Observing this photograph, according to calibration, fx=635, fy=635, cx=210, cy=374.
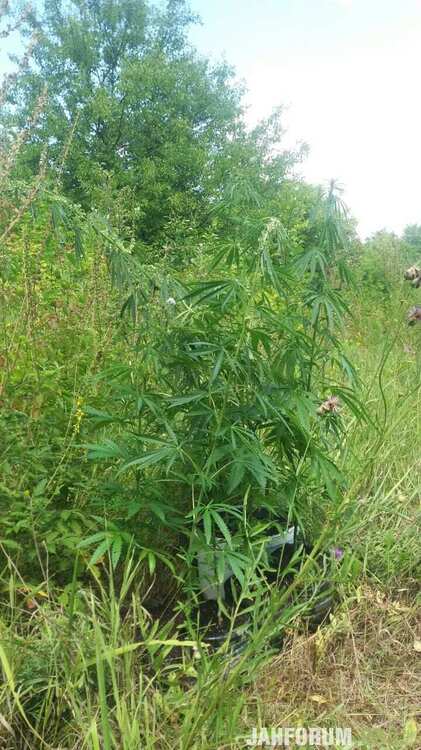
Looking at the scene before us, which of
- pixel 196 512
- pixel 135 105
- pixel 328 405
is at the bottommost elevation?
pixel 196 512

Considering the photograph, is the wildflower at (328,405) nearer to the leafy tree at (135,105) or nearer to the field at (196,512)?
the field at (196,512)

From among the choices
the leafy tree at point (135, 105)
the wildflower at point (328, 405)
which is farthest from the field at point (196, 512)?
the leafy tree at point (135, 105)

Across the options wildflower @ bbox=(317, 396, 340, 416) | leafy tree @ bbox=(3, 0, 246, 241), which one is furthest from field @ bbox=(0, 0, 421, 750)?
leafy tree @ bbox=(3, 0, 246, 241)

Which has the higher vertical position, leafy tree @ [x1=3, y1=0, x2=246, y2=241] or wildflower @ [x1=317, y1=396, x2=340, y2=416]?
leafy tree @ [x1=3, y1=0, x2=246, y2=241]

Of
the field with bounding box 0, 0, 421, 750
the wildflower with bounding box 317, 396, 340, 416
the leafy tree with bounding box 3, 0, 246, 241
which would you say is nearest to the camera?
the field with bounding box 0, 0, 421, 750

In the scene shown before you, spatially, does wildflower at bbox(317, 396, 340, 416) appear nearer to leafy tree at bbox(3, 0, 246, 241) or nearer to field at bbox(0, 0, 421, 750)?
field at bbox(0, 0, 421, 750)

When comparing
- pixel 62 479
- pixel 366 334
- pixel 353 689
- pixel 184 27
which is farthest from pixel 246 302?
pixel 184 27

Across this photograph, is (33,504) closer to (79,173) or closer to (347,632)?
(347,632)

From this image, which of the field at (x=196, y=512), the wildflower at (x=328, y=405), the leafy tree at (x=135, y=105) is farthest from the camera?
the leafy tree at (x=135, y=105)

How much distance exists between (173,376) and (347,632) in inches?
38.7

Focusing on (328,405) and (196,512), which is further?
(328,405)

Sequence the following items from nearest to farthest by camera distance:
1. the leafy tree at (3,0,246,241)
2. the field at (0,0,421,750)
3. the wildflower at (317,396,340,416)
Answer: the field at (0,0,421,750) < the wildflower at (317,396,340,416) < the leafy tree at (3,0,246,241)

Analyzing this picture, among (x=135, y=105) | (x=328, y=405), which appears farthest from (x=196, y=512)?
(x=135, y=105)

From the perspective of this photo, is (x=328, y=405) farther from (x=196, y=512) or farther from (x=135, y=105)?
(x=135, y=105)
